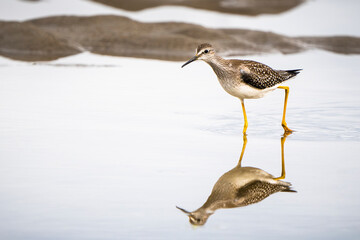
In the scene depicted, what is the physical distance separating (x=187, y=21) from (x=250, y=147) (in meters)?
11.1

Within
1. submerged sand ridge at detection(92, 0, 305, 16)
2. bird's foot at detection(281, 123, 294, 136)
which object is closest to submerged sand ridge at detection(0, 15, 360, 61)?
submerged sand ridge at detection(92, 0, 305, 16)

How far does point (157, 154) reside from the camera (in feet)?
22.1

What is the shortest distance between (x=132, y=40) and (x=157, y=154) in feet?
30.7

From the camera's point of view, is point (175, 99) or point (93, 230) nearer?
point (93, 230)

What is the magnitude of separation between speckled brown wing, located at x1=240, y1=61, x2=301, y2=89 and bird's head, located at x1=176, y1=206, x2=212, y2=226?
3.67 metres

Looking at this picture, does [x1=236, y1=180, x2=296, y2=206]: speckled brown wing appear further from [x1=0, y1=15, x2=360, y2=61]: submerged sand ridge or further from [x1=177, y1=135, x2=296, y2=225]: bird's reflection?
[x1=0, y1=15, x2=360, y2=61]: submerged sand ridge

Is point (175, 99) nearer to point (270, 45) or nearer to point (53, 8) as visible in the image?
point (270, 45)

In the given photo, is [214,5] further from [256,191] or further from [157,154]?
[256,191]

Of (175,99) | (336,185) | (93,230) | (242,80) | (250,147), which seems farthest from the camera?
(175,99)

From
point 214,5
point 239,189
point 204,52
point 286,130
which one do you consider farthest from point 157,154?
point 214,5

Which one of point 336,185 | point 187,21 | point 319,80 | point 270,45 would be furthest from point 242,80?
point 187,21

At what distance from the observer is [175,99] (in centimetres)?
993

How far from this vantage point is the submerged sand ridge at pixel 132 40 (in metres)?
14.8

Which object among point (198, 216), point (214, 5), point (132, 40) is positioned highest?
point (214, 5)
